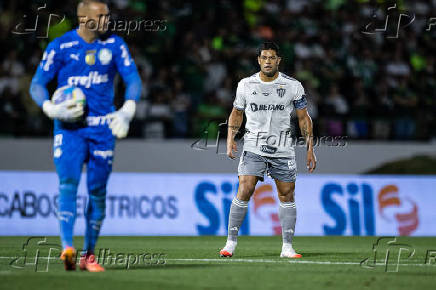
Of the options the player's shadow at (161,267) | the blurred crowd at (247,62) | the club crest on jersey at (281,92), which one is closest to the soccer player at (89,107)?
the player's shadow at (161,267)

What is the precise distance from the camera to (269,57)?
10297mm

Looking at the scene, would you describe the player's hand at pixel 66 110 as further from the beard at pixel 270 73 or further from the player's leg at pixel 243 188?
the beard at pixel 270 73

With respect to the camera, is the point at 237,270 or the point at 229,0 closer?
the point at 237,270

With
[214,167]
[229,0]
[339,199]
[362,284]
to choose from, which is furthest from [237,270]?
[229,0]

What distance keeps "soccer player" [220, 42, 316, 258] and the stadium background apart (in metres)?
5.62

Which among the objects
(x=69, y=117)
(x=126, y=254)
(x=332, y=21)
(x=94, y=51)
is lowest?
(x=126, y=254)

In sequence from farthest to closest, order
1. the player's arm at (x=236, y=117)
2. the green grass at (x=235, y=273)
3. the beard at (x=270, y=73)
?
the player's arm at (x=236, y=117)
the beard at (x=270, y=73)
the green grass at (x=235, y=273)

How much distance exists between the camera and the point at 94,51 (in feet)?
27.1

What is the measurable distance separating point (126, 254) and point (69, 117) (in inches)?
116

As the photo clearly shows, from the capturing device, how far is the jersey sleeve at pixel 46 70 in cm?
823

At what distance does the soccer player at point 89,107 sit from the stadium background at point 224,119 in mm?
7473

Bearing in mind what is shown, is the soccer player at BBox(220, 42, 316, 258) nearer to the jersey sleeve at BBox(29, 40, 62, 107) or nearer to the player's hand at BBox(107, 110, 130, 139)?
the player's hand at BBox(107, 110, 130, 139)

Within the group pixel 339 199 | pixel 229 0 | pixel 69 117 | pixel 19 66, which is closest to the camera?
pixel 69 117

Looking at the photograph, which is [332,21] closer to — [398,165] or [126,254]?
[398,165]
